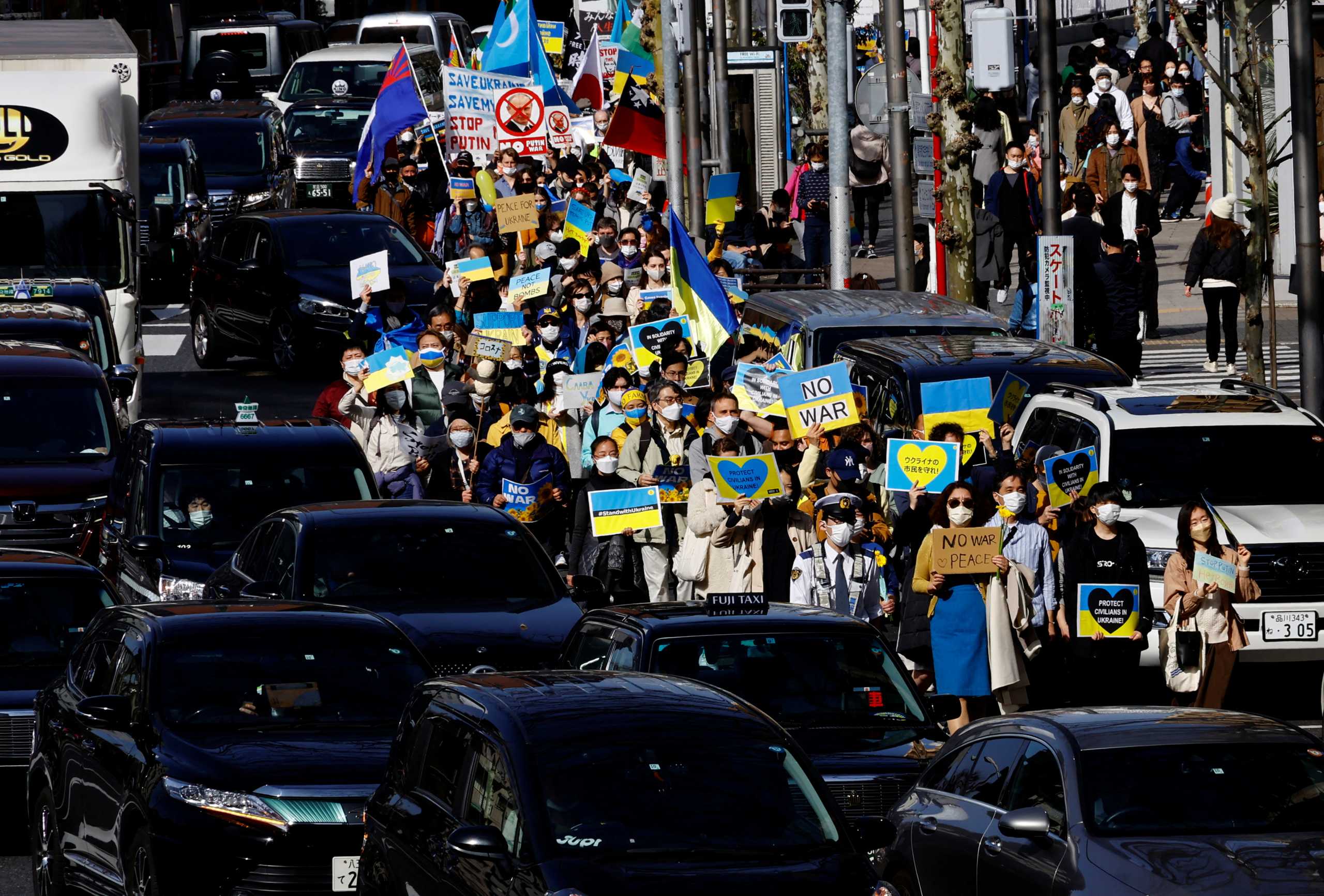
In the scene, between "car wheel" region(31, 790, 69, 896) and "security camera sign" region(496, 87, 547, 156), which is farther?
"security camera sign" region(496, 87, 547, 156)

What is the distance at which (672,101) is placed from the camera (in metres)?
33.9

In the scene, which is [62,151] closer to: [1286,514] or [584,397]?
[584,397]

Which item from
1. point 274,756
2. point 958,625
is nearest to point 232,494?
point 958,625

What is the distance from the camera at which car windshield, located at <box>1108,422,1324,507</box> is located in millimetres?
14766

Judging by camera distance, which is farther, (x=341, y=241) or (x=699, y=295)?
(x=341, y=241)

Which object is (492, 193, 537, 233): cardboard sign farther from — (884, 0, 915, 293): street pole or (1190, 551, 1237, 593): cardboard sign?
(1190, 551, 1237, 593): cardboard sign

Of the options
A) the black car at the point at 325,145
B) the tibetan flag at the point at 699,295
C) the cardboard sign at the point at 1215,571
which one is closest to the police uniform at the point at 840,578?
the cardboard sign at the point at 1215,571

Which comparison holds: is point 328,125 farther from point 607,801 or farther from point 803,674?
point 607,801

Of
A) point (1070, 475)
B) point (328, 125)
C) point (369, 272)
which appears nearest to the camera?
point (1070, 475)

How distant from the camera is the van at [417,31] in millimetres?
48375

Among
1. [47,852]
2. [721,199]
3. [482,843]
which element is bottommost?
[47,852]

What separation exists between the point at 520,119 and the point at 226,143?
27.6 feet

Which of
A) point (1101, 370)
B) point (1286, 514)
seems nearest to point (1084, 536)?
point (1286, 514)

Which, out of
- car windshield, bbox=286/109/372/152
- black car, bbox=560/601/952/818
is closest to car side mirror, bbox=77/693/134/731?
black car, bbox=560/601/952/818
